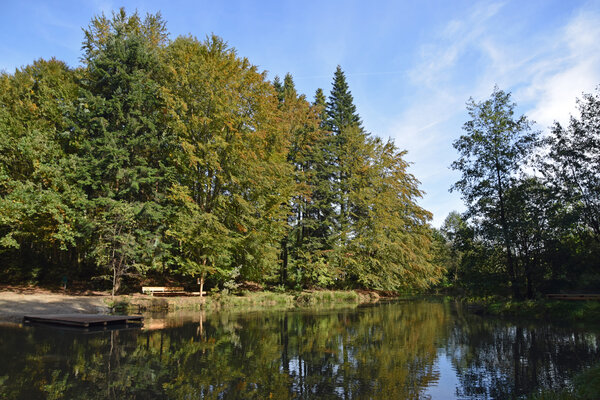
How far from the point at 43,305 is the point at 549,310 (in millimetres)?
25455

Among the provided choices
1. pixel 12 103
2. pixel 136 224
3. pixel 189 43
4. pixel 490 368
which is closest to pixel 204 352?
pixel 490 368

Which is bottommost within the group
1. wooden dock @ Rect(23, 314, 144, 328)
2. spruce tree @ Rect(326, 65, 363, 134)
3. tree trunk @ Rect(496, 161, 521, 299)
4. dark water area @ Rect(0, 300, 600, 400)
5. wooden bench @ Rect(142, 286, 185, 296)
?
dark water area @ Rect(0, 300, 600, 400)

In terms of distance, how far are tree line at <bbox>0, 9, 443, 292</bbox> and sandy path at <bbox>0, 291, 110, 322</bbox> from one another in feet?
7.86

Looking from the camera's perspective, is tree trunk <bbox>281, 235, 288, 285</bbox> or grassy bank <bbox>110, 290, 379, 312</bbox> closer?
grassy bank <bbox>110, 290, 379, 312</bbox>

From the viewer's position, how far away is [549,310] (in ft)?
63.3

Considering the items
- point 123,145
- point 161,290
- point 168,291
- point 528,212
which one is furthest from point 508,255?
point 123,145

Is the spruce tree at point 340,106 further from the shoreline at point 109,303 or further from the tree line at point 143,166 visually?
the shoreline at point 109,303

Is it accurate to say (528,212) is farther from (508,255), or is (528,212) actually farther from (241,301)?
(241,301)

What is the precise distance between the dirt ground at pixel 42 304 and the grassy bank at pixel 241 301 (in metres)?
1.17

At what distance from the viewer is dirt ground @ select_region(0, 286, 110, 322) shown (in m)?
17.1

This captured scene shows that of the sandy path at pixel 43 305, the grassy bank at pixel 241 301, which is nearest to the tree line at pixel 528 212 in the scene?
the grassy bank at pixel 241 301

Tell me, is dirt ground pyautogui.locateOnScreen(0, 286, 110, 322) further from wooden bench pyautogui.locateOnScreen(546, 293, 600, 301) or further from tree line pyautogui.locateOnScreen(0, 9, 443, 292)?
wooden bench pyautogui.locateOnScreen(546, 293, 600, 301)

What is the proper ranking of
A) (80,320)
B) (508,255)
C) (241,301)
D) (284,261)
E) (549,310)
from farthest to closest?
(284,261) < (241,301) < (508,255) < (549,310) < (80,320)

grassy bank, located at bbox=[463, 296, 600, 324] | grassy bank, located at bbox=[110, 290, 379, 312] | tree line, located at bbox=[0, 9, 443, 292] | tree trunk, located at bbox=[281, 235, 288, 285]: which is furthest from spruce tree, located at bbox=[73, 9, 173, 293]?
grassy bank, located at bbox=[463, 296, 600, 324]
